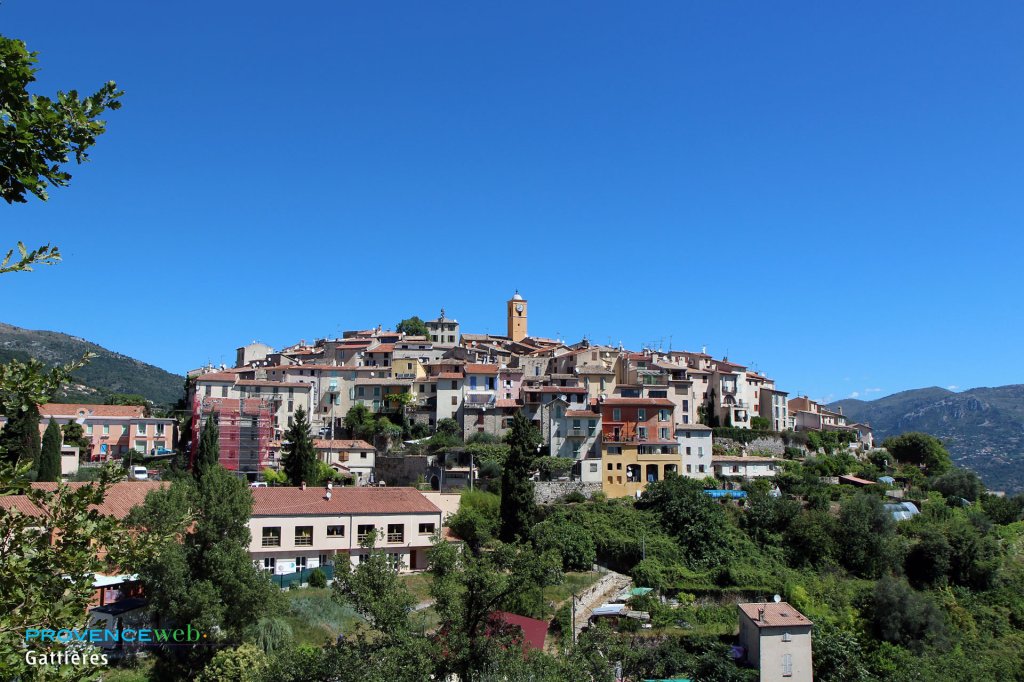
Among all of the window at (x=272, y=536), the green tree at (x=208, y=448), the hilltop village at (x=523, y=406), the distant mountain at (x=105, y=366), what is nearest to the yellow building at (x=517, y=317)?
the hilltop village at (x=523, y=406)

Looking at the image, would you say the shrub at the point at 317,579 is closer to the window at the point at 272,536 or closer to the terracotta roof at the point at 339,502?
the window at the point at 272,536

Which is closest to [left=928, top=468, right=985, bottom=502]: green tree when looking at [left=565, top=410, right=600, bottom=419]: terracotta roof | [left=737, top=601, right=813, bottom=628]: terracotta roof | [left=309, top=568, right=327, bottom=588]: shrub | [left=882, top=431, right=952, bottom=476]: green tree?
[left=882, top=431, right=952, bottom=476]: green tree

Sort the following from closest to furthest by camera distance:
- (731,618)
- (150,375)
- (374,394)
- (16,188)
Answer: (16,188), (731,618), (374,394), (150,375)

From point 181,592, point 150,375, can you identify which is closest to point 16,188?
point 181,592

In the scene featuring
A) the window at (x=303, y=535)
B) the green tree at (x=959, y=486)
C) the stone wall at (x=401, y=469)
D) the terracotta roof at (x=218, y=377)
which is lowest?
the window at (x=303, y=535)

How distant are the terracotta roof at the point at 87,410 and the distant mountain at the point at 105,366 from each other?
281 ft

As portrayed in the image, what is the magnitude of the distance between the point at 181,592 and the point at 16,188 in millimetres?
19900

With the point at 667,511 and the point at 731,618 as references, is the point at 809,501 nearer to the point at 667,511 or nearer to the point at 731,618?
the point at 667,511

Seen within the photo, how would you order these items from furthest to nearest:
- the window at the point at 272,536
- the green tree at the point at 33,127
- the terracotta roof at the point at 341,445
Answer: the terracotta roof at the point at 341,445
the window at the point at 272,536
the green tree at the point at 33,127

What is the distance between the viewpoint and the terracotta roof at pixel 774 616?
3120 centimetres

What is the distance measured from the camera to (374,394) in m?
59.8

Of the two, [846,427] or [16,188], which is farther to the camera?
[846,427]

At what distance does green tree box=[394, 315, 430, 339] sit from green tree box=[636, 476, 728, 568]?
143 ft

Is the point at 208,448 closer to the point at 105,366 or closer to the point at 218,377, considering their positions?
the point at 218,377
